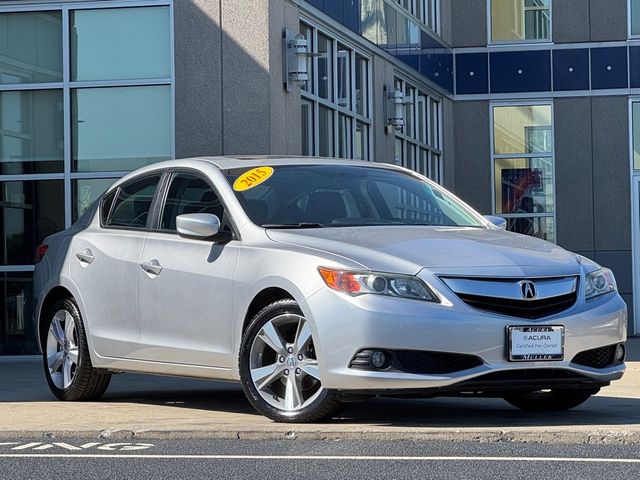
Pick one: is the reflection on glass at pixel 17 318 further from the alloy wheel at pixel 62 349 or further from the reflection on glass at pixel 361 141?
the alloy wheel at pixel 62 349

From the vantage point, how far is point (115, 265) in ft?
30.7

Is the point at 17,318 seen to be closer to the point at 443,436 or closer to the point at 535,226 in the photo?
the point at 443,436

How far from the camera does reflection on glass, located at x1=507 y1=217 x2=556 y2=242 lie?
2445 cm

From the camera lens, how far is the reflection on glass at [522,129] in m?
24.6

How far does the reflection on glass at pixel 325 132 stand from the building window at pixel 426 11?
14.7ft

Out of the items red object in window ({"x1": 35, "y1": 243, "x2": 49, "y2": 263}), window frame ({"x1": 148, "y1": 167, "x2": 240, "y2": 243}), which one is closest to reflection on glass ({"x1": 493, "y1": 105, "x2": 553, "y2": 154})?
red object in window ({"x1": 35, "y1": 243, "x2": 49, "y2": 263})

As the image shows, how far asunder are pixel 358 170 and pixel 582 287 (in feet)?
6.28

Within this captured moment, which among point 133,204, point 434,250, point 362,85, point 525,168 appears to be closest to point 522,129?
point 525,168

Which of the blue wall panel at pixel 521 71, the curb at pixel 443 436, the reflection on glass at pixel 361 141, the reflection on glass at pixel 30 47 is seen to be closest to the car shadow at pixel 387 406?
the curb at pixel 443 436

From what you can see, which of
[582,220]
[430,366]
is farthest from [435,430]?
[582,220]

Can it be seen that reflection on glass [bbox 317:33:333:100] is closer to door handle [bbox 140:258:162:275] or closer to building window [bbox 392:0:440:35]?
building window [bbox 392:0:440:35]

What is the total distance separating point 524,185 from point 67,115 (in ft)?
37.4

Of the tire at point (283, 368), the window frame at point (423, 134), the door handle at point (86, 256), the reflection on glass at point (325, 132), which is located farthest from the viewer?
the window frame at point (423, 134)

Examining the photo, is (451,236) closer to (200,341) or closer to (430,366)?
(430,366)
